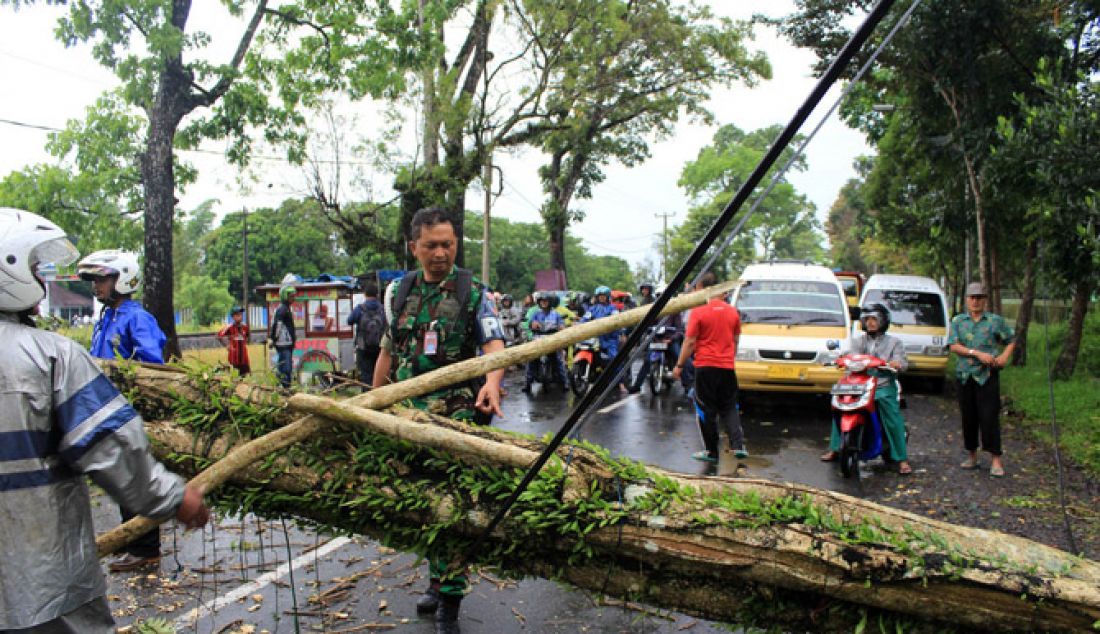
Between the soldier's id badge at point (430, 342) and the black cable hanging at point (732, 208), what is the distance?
1263 millimetres

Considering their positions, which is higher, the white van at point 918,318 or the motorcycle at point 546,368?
the white van at point 918,318

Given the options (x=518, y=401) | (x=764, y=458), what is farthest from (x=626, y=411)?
(x=764, y=458)

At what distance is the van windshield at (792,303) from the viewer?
35.2ft

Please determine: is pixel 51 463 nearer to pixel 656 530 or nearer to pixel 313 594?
pixel 656 530

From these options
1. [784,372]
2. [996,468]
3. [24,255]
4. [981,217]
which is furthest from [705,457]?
[981,217]

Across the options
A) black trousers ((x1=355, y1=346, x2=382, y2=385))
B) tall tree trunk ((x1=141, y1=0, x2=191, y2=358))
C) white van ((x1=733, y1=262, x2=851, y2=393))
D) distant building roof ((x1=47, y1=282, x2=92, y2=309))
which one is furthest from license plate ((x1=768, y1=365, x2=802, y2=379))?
distant building roof ((x1=47, y1=282, x2=92, y2=309))

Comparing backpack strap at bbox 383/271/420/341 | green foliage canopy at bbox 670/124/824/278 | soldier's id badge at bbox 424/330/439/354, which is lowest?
soldier's id badge at bbox 424/330/439/354

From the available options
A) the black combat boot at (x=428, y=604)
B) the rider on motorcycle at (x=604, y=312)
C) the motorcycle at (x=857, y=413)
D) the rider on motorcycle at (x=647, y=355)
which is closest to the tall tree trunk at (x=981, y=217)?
the rider on motorcycle at (x=647, y=355)

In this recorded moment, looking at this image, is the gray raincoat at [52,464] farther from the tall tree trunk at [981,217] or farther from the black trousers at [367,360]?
the tall tree trunk at [981,217]

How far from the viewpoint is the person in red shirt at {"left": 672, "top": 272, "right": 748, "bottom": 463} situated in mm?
6980

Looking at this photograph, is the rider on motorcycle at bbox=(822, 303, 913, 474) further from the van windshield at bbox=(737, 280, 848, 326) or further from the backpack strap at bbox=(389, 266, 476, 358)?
the backpack strap at bbox=(389, 266, 476, 358)

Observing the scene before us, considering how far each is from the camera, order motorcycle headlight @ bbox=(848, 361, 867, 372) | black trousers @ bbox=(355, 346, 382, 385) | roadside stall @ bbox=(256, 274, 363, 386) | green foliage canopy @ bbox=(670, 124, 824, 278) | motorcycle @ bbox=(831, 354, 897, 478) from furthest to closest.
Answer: green foliage canopy @ bbox=(670, 124, 824, 278), roadside stall @ bbox=(256, 274, 363, 386), black trousers @ bbox=(355, 346, 382, 385), motorcycle headlight @ bbox=(848, 361, 867, 372), motorcycle @ bbox=(831, 354, 897, 478)

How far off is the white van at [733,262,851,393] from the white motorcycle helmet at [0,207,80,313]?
8.26 meters

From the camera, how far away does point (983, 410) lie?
6.56 m
